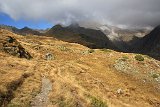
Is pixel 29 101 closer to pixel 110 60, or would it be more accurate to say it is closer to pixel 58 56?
pixel 110 60

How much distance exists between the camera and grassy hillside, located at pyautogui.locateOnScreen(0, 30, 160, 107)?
30.4m

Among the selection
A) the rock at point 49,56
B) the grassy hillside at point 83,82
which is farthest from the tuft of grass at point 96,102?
the rock at point 49,56

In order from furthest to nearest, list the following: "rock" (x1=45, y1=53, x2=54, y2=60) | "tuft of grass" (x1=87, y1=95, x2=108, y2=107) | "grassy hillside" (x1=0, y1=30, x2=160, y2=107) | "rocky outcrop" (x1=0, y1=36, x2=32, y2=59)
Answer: "rock" (x1=45, y1=53, x2=54, y2=60), "rocky outcrop" (x1=0, y1=36, x2=32, y2=59), "tuft of grass" (x1=87, y1=95, x2=108, y2=107), "grassy hillside" (x1=0, y1=30, x2=160, y2=107)

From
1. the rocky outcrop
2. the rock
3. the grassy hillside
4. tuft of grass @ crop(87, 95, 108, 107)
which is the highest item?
the rocky outcrop

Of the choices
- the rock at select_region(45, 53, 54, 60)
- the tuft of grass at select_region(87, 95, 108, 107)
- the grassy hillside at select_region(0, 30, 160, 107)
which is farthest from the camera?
the rock at select_region(45, 53, 54, 60)

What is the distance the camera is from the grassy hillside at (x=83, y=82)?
99.8 feet

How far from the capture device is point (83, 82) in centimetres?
3812

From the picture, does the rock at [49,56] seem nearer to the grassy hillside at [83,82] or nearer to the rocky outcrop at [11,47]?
the grassy hillside at [83,82]

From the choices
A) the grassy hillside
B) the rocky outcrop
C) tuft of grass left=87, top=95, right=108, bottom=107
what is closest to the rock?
the grassy hillside

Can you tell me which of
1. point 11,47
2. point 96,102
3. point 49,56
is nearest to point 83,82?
point 96,102

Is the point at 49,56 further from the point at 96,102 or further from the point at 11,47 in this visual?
the point at 96,102

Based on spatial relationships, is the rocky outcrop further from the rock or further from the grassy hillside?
the rock

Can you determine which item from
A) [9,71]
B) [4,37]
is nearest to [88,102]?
[9,71]

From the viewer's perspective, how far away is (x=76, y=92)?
3347 cm
